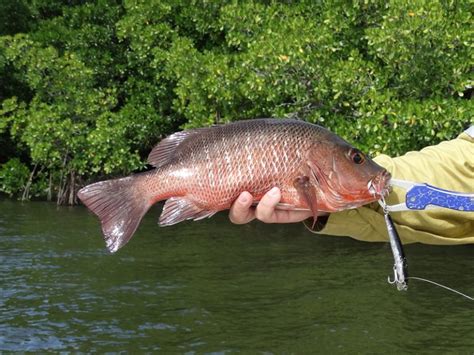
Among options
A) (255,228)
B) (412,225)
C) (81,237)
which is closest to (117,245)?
(412,225)

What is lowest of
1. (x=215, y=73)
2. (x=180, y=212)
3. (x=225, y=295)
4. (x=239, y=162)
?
(x=225, y=295)

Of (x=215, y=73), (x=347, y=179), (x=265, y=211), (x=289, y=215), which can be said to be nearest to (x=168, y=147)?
(x=265, y=211)

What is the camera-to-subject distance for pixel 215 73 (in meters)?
15.6

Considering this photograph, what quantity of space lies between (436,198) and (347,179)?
0.38m

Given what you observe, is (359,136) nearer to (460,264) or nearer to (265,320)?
(460,264)

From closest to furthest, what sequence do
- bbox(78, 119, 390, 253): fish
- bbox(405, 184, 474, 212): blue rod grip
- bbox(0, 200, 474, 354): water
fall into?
1. bbox(405, 184, 474, 212): blue rod grip
2. bbox(78, 119, 390, 253): fish
3. bbox(0, 200, 474, 354): water

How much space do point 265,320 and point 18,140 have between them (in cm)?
1422

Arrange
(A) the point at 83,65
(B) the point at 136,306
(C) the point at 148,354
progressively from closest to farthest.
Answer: (C) the point at 148,354 → (B) the point at 136,306 → (A) the point at 83,65

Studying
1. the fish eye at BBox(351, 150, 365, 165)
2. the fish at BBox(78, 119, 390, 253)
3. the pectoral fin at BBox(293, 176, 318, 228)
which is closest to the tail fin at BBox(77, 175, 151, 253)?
the fish at BBox(78, 119, 390, 253)

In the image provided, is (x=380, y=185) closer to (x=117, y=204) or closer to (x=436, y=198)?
(x=436, y=198)

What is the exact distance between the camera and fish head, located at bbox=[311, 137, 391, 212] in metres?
3.06

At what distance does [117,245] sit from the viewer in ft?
10.4

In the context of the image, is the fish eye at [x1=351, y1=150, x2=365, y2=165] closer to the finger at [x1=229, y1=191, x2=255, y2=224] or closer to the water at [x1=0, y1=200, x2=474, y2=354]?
the finger at [x1=229, y1=191, x2=255, y2=224]

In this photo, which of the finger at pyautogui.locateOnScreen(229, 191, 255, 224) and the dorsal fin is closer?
the finger at pyautogui.locateOnScreen(229, 191, 255, 224)
